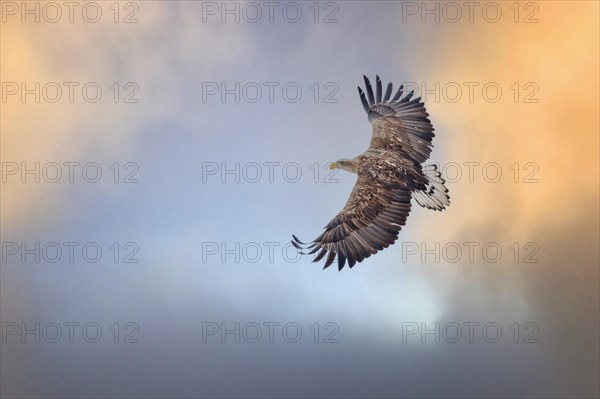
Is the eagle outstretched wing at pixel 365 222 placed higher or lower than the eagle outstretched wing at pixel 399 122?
lower

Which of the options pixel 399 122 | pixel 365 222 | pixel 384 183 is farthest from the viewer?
pixel 399 122

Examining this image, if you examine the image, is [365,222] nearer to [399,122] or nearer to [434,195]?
[434,195]

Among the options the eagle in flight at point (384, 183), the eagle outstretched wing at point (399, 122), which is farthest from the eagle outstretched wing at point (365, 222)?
the eagle outstretched wing at point (399, 122)

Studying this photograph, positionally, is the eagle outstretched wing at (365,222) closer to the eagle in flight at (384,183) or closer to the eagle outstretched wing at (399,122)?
the eagle in flight at (384,183)

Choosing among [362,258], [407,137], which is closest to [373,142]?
[407,137]

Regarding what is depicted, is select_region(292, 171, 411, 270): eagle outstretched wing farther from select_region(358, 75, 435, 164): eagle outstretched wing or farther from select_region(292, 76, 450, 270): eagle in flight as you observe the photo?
select_region(358, 75, 435, 164): eagle outstretched wing

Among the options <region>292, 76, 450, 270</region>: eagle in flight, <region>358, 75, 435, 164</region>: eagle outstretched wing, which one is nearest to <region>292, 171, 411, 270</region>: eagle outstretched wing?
<region>292, 76, 450, 270</region>: eagle in flight

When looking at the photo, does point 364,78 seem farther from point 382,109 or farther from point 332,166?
point 332,166

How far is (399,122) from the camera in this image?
8.73m

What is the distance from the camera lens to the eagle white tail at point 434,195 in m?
8.38

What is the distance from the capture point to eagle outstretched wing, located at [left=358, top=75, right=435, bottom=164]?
28.3 ft

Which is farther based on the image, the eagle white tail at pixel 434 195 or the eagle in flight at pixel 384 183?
the eagle white tail at pixel 434 195

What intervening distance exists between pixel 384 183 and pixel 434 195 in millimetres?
665

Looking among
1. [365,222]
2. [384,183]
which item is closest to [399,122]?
[384,183]
